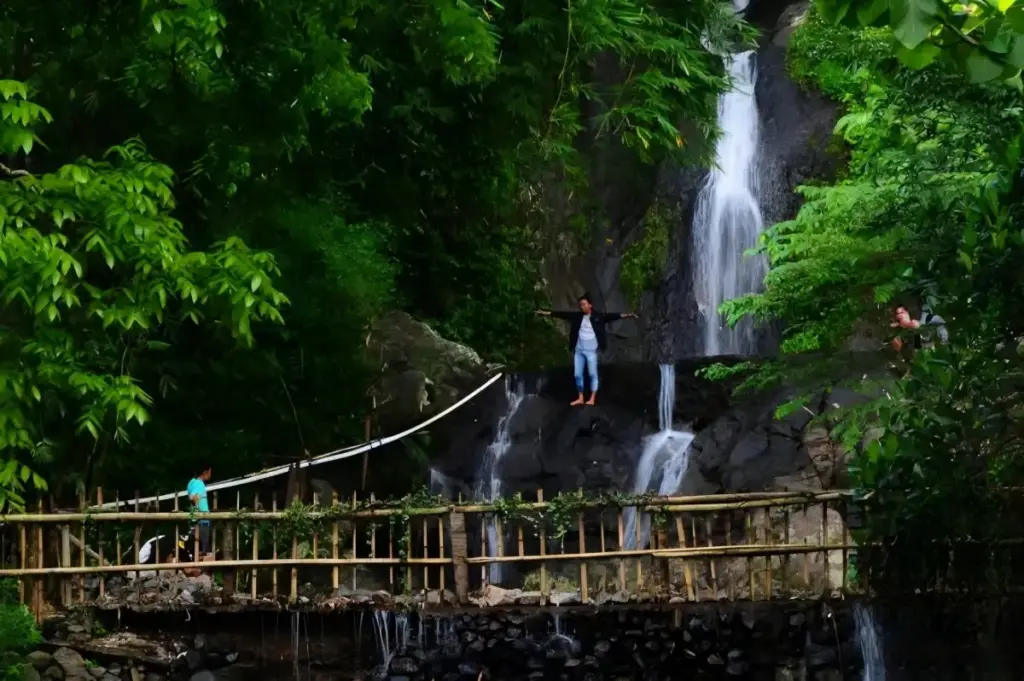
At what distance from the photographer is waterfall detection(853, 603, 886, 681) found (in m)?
8.38

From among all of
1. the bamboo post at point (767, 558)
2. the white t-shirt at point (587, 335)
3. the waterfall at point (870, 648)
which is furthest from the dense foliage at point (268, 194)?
the waterfall at point (870, 648)

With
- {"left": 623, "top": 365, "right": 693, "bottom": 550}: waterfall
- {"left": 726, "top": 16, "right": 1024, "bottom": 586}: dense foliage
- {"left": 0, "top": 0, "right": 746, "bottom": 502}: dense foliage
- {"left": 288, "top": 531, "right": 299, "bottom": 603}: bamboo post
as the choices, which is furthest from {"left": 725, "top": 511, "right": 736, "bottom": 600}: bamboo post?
{"left": 0, "top": 0, "right": 746, "bottom": 502}: dense foliage

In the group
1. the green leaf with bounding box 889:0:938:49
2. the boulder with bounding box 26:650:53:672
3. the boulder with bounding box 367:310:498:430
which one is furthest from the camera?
the boulder with bounding box 367:310:498:430

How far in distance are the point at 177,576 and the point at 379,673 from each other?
1.93 m

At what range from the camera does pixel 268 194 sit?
1019 centimetres

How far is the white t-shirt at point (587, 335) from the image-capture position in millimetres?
12680

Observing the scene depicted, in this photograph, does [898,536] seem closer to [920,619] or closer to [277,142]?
[920,619]

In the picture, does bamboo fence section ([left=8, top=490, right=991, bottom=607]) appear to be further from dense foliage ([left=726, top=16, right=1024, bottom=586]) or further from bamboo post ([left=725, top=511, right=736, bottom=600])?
dense foliage ([left=726, top=16, right=1024, bottom=586])

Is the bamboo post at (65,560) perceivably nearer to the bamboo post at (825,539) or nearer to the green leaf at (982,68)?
the bamboo post at (825,539)

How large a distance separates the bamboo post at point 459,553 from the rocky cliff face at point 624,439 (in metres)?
3.90

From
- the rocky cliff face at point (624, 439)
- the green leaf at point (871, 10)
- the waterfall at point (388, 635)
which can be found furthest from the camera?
the rocky cliff face at point (624, 439)

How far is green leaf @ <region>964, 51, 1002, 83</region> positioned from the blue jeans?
35.3 feet

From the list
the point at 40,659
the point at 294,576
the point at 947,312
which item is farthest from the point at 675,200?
the point at 947,312

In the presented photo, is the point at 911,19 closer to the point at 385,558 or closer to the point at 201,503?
the point at 385,558
